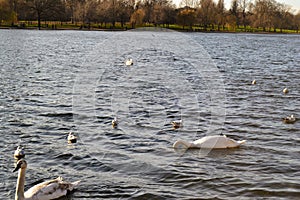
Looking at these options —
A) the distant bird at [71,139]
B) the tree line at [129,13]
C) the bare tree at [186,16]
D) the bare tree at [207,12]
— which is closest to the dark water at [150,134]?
the distant bird at [71,139]

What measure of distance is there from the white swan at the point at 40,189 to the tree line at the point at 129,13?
93.8 metres

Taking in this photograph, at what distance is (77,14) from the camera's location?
152 m

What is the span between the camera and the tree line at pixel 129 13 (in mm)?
123069

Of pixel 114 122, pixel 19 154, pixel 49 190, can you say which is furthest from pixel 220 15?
pixel 49 190

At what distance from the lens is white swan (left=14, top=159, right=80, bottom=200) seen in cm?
1093

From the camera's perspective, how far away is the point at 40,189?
446 inches

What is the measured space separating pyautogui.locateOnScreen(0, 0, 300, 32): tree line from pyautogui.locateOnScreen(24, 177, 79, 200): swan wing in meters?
93.8

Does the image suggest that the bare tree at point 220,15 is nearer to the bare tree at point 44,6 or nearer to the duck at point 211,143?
the bare tree at point 44,6

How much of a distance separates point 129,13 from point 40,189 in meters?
105

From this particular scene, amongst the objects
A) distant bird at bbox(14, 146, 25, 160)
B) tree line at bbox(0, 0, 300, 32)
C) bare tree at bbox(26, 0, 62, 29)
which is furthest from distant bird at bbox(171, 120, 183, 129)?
bare tree at bbox(26, 0, 62, 29)

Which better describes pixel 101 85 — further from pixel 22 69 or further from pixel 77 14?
pixel 77 14

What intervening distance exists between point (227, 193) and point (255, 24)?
186453 mm

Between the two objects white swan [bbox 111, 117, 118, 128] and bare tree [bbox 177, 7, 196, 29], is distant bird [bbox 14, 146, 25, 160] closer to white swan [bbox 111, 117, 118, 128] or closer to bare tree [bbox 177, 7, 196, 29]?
white swan [bbox 111, 117, 118, 128]

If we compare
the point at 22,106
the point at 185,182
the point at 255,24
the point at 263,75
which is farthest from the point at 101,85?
the point at 255,24
